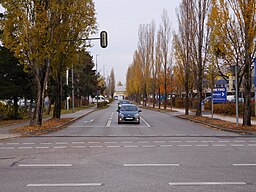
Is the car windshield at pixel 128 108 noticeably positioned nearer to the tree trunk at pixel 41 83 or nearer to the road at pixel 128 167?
the tree trunk at pixel 41 83

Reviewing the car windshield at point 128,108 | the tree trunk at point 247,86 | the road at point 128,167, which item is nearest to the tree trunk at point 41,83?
the car windshield at point 128,108

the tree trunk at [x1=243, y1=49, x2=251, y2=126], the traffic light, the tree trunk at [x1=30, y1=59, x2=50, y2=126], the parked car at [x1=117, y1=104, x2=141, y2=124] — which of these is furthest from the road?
the parked car at [x1=117, y1=104, x2=141, y2=124]

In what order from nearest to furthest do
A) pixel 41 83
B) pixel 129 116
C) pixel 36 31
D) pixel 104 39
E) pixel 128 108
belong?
pixel 36 31
pixel 104 39
pixel 41 83
pixel 129 116
pixel 128 108

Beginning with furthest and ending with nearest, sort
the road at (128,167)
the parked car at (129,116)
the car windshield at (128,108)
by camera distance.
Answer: the car windshield at (128,108) < the parked car at (129,116) < the road at (128,167)

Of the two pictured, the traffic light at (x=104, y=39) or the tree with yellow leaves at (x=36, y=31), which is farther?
the traffic light at (x=104, y=39)

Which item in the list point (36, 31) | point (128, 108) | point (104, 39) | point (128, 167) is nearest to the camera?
point (128, 167)

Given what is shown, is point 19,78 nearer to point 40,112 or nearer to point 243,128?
point 40,112

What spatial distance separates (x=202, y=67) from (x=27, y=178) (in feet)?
83.5

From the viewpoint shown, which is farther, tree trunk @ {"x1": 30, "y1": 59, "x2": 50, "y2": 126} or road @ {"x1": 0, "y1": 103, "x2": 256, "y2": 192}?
tree trunk @ {"x1": 30, "y1": 59, "x2": 50, "y2": 126}

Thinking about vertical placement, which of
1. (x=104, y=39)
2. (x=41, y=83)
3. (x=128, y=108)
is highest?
(x=104, y=39)

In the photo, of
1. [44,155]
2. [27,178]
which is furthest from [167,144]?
[27,178]

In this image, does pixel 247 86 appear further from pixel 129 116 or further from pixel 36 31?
pixel 36 31

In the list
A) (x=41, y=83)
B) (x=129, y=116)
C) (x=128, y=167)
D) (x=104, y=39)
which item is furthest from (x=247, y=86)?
(x=128, y=167)

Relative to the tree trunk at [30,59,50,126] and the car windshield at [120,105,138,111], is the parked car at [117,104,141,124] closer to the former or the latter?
the car windshield at [120,105,138,111]
